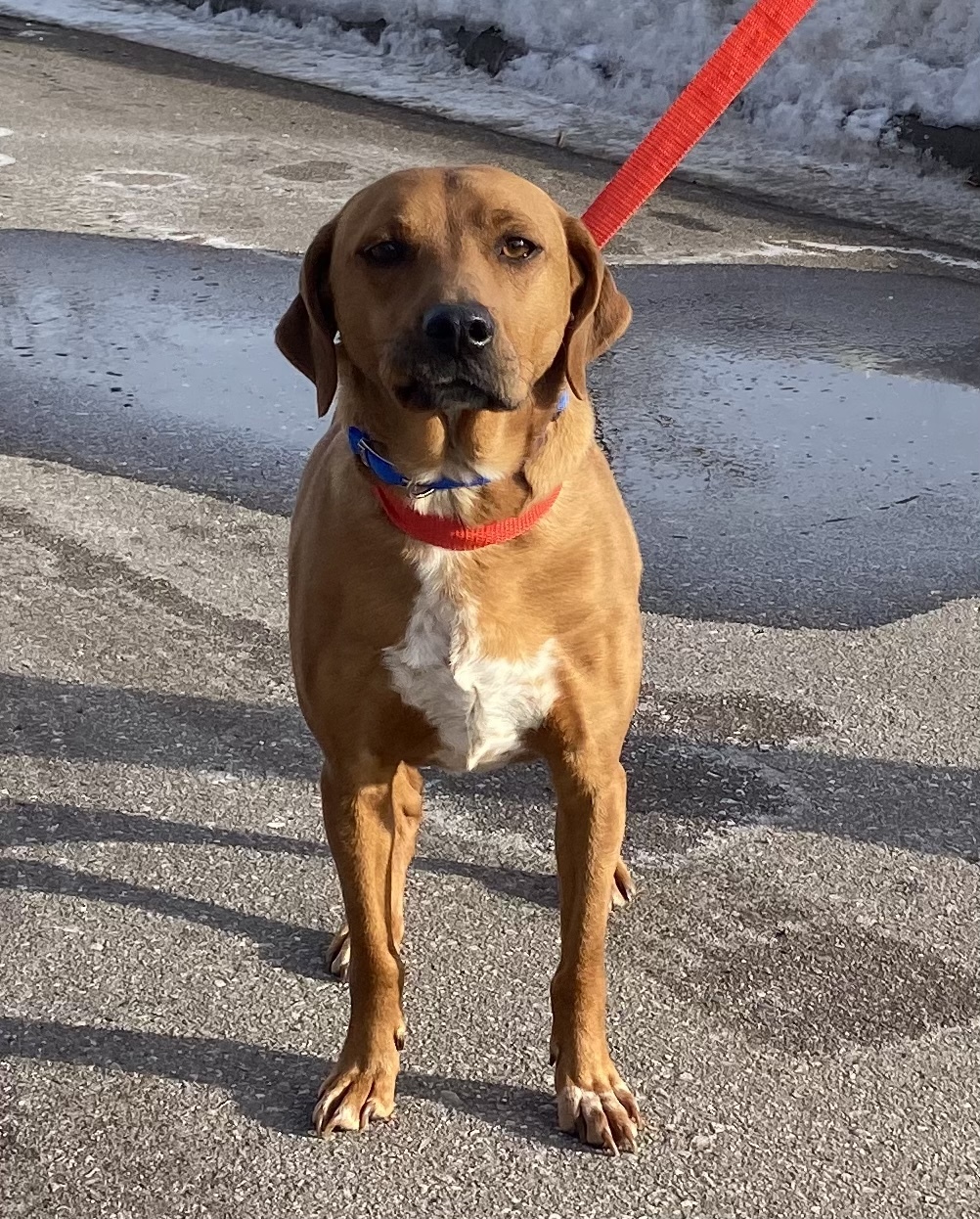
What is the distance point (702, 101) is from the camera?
3.30 metres

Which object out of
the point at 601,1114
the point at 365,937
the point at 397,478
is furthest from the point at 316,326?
the point at 601,1114

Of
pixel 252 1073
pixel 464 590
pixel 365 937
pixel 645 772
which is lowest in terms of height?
pixel 252 1073

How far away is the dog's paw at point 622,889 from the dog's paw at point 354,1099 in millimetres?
740

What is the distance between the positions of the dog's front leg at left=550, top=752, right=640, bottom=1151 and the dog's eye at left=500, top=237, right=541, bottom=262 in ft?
2.90

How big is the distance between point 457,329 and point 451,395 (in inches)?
4.7

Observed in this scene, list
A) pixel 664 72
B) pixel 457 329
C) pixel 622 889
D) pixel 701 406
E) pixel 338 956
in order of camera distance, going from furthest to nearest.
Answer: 1. pixel 664 72
2. pixel 701 406
3. pixel 622 889
4. pixel 338 956
5. pixel 457 329

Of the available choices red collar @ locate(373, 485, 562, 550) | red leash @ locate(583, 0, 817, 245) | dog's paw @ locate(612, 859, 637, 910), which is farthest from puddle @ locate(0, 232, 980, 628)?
red collar @ locate(373, 485, 562, 550)

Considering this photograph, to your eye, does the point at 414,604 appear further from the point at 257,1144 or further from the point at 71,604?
the point at 71,604

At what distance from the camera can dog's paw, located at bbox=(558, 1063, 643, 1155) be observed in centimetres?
279

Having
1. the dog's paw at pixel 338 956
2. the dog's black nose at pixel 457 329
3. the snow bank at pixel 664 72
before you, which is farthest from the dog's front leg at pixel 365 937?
the snow bank at pixel 664 72

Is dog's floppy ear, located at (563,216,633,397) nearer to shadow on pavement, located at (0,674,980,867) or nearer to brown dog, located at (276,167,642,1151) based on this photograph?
brown dog, located at (276,167,642,1151)

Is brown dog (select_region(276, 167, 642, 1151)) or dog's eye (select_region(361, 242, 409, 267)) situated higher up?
dog's eye (select_region(361, 242, 409, 267))

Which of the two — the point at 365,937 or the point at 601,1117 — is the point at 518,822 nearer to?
the point at 365,937

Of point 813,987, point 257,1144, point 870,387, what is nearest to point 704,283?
point 870,387
